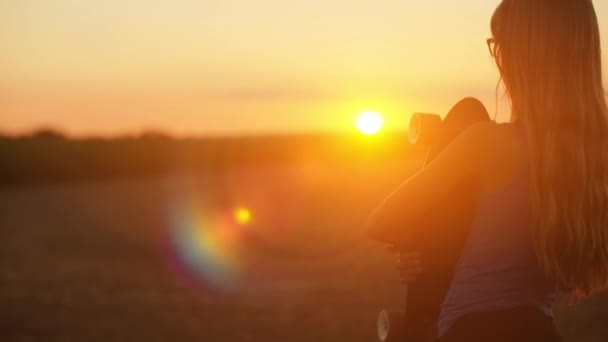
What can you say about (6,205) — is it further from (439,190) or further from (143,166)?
(439,190)

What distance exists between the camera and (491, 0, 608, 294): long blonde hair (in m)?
2.04

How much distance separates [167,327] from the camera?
799cm

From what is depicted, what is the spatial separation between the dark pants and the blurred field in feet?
17.4

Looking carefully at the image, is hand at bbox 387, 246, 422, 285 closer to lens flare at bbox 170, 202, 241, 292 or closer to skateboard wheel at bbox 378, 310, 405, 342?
skateboard wheel at bbox 378, 310, 405, 342

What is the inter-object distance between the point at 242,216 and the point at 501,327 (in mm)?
16754

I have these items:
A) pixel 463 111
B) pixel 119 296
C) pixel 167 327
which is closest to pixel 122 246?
pixel 119 296

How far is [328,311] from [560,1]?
21.7ft

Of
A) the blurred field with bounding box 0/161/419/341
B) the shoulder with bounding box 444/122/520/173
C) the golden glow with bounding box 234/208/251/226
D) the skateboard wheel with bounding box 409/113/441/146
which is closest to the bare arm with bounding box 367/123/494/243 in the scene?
the shoulder with bounding box 444/122/520/173

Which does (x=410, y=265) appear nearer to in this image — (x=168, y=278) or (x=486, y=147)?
(x=486, y=147)

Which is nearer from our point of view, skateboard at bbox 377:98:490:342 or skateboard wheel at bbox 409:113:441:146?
skateboard at bbox 377:98:490:342

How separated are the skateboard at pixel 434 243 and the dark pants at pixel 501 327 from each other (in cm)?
12

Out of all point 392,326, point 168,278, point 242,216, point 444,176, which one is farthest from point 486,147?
point 242,216

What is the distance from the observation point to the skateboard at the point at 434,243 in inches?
81.9

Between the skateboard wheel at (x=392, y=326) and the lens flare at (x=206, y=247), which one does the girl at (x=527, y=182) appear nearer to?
the skateboard wheel at (x=392, y=326)
